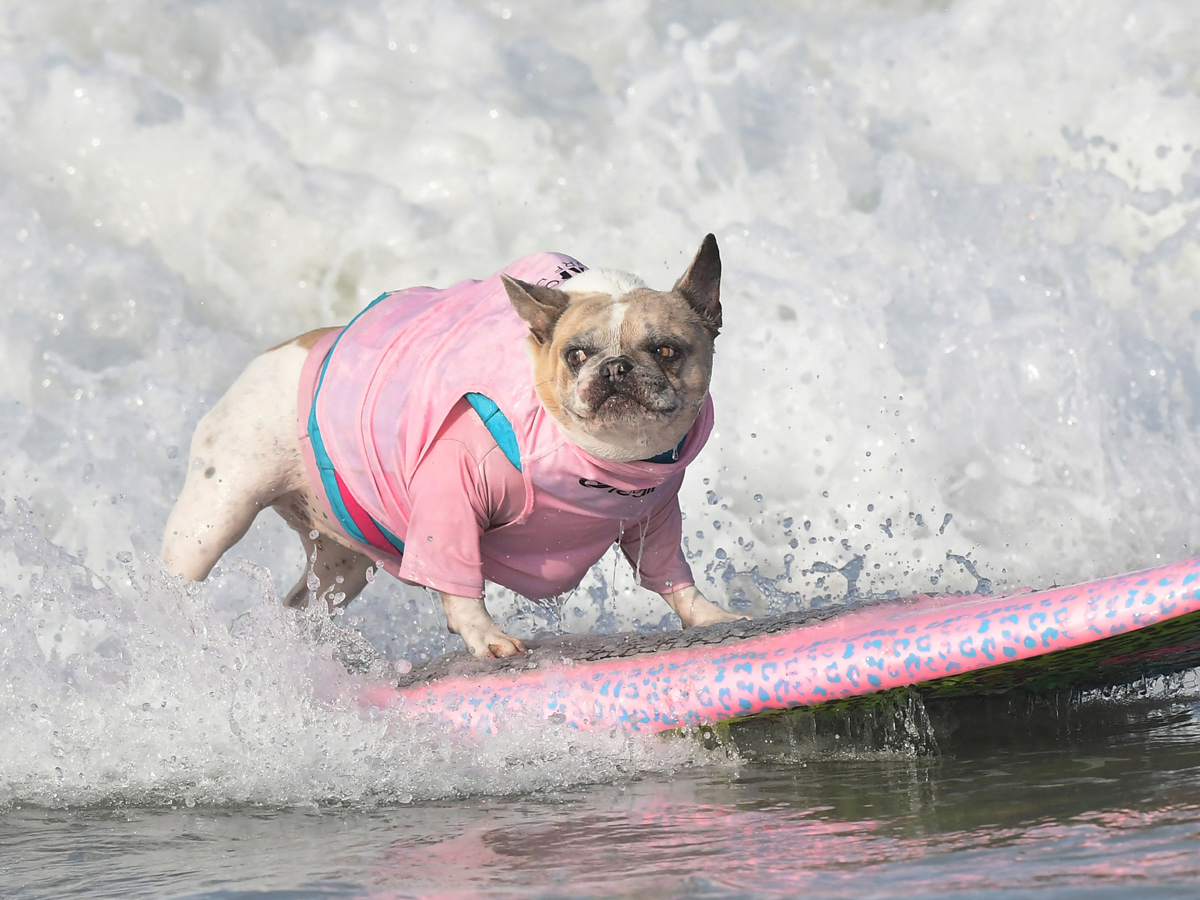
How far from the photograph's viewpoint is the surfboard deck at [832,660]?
3354 mm

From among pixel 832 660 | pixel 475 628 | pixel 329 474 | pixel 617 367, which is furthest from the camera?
pixel 329 474

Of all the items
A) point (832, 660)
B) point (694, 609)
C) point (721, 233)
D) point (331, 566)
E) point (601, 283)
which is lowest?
point (832, 660)

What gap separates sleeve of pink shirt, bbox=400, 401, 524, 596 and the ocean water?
0.38 metres

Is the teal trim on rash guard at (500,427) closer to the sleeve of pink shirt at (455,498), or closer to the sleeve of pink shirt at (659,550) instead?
the sleeve of pink shirt at (455,498)

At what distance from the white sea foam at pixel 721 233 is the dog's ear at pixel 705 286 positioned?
189 cm

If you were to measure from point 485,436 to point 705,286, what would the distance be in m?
0.76

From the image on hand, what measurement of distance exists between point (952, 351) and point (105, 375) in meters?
4.51

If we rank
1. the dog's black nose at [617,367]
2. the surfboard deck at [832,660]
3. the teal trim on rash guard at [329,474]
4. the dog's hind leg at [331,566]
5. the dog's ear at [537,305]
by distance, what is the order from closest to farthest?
the surfboard deck at [832,660] → the dog's black nose at [617,367] → the dog's ear at [537,305] → the teal trim on rash guard at [329,474] → the dog's hind leg at [331,566]

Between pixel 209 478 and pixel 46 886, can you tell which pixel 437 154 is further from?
pixel 46 886

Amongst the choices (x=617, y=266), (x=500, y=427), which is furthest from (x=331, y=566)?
(x=617, y=266)

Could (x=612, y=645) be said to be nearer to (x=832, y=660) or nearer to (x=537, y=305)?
(x=832, y=660)

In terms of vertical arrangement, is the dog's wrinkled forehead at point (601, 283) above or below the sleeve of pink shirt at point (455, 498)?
above

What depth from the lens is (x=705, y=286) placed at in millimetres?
4273

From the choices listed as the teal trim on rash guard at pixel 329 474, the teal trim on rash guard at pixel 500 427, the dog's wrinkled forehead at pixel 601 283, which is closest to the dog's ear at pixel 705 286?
the dog's wrinkled forehead at pixel 601 283
